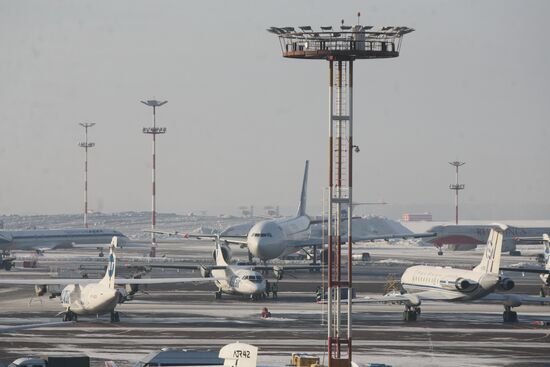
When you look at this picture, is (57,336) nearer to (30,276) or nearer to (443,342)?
(443,342)

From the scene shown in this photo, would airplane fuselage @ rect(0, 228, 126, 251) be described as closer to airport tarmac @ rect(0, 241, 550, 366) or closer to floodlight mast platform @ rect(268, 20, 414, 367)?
airport tarmac @ rect(0, 241, 550, 366)

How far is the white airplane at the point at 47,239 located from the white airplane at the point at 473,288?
280ft

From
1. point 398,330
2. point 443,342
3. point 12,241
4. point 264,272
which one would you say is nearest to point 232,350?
point 443,342

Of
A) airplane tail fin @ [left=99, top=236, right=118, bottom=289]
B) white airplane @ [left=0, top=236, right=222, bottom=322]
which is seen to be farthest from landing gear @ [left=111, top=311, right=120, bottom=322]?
airplane tail fin @ [left=99, top=236, right=118, bottom=289]

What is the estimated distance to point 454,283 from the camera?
79.7 meters

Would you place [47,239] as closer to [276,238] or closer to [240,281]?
[276,238]

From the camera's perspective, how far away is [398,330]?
74.3 metres

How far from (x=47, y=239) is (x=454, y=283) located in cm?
9342

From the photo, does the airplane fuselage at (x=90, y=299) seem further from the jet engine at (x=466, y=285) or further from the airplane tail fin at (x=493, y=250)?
the airplane tail fin at (x=493, y=250)

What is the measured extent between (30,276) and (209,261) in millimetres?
43546

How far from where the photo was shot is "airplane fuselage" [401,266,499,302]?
257 ft

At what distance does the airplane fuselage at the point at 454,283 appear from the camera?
78188mm

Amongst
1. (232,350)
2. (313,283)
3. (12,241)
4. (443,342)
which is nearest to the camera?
(232,350)

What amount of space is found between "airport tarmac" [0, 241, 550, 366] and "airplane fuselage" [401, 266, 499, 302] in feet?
6.26
